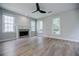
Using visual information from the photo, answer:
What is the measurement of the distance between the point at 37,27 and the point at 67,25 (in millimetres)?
2370

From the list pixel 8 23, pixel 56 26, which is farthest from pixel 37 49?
pixel 56 26

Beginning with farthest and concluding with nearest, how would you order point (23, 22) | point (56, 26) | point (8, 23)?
point (56, 26) → point (8, 23) → point (23, 22)

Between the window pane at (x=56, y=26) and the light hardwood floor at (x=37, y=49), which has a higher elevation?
the window pane at (x=56, y=26)

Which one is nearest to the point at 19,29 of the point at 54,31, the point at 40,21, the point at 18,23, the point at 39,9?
the point at 18,23

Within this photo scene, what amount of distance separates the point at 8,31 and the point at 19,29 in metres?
0.57

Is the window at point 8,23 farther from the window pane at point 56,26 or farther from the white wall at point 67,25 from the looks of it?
the window pane at point 56,26

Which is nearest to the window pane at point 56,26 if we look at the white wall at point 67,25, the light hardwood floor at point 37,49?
the white wall at point 67,25

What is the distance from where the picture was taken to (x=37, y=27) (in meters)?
3.70

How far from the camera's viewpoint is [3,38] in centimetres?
435

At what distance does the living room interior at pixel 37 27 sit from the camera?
3.43m

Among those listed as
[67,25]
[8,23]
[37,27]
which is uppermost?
[8,23]

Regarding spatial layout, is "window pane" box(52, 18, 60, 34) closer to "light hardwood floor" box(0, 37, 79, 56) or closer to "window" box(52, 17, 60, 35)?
"window" box(52, 17, 60, 35)

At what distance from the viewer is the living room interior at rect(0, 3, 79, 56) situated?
135 inches

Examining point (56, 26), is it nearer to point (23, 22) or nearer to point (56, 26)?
point (56, 26)
